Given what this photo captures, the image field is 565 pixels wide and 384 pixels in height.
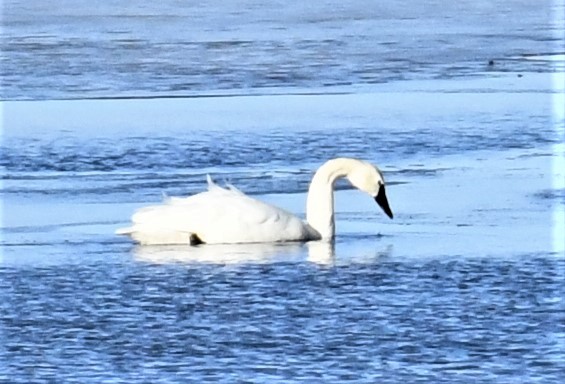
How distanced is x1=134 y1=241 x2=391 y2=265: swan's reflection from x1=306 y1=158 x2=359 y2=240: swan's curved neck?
0.36 feet

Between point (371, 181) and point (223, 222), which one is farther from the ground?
point (371, 181)

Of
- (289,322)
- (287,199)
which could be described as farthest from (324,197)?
(289,322)

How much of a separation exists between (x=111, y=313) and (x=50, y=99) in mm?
→ 8127

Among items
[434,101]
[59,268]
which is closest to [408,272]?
[59,268]

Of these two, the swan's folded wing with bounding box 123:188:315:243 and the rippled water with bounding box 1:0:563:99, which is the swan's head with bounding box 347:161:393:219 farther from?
the rippled water with bounding box 1:0:563:99

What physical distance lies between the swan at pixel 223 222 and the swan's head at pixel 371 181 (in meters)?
0.33

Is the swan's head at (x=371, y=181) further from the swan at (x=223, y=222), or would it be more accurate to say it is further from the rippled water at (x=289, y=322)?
the rippled water at (x=289, y=322)

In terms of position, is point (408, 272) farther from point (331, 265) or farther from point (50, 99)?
point (50, 99)

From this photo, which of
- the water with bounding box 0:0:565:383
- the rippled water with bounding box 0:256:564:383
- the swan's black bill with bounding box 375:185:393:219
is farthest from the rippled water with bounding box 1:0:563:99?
the rippled water with bounding box 0:256:564:383

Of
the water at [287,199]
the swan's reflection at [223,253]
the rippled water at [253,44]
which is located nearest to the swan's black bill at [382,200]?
the water at [287,199]

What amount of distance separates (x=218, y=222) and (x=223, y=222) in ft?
0.12

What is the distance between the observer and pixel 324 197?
10.5 meters

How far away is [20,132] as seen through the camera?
46.4ft

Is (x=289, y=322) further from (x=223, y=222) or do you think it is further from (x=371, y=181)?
(x=371, y=181)
